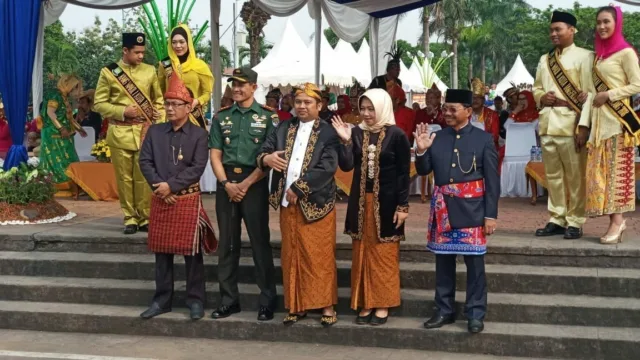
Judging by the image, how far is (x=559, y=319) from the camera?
535 cm

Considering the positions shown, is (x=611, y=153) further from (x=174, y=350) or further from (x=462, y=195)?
(x=174, y=350)

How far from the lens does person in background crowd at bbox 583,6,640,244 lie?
596 centimetres

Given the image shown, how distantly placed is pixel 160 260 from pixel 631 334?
3.30m

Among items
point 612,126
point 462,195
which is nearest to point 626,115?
point 612,126

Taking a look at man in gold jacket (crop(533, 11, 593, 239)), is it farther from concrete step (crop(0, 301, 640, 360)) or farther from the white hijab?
the white hijab

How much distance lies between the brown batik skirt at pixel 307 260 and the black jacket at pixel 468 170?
0.82 metres

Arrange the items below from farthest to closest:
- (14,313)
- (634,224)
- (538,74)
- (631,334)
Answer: (634,224) → (538,74) → (14,313) → (631,334)

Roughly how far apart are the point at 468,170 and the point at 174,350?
2.36 m

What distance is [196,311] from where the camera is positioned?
5672mm

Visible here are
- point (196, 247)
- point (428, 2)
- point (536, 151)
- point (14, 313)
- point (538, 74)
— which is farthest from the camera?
point (428, 2)

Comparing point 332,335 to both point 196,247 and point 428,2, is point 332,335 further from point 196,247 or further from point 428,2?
point 428,2

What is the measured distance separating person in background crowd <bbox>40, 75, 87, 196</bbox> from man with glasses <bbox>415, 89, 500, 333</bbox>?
6581 millimetres

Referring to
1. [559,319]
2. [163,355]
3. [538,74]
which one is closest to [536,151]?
[538,74]

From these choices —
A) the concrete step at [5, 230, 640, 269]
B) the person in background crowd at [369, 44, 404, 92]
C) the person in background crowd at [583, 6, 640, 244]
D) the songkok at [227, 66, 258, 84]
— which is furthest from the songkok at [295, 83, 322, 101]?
the person in background crowd at [369, 44, 404, 92]
